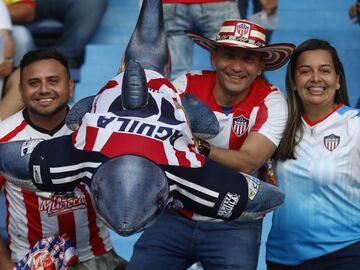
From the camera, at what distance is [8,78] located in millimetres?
4551

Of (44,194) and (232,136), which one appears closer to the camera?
(232,136)

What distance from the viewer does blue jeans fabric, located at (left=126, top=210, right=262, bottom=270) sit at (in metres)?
3.47

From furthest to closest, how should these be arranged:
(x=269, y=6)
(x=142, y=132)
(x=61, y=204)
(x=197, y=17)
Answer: (x=197, y=17) < (x=269, y=6) < (x=61, y=204) < (x=142, y=132)

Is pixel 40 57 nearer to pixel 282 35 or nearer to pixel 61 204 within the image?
pixel 61 204

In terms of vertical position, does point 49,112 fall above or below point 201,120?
below

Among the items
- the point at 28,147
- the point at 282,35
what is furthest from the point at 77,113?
the point at 282,35

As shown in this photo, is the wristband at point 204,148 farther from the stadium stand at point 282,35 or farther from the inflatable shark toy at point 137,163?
the stadium stand at point 282,35

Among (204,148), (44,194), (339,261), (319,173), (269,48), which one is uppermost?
(269,48)

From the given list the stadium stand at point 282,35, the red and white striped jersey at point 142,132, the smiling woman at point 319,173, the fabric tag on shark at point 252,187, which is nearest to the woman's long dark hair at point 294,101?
the smiling woman at point 319,173

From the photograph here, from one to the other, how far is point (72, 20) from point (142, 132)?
3.65 meters

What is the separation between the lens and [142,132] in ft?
9.20

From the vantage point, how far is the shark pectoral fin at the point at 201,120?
3.13m

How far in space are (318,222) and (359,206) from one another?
0.58 ft

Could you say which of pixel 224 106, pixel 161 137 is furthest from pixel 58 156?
pixel 224 106
